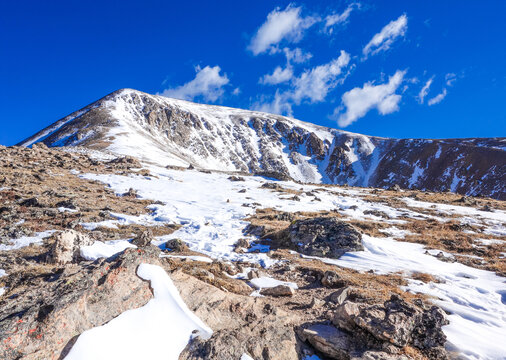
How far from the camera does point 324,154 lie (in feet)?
494

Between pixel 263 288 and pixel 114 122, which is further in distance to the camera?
pixel 114 122

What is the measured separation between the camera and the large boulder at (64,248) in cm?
853

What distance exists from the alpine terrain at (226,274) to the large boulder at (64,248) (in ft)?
0.12

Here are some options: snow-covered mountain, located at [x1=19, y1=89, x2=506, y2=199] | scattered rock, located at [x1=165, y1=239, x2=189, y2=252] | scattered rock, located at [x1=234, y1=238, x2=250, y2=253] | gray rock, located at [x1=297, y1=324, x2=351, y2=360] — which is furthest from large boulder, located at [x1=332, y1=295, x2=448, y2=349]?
snow-covered mountain, located at [x1=19, y1=89, x2=506, y2=199]

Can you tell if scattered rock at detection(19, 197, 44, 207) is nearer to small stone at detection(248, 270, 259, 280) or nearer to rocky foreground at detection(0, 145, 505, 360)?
rocky foreground at detection(0, 145, 505, 360)

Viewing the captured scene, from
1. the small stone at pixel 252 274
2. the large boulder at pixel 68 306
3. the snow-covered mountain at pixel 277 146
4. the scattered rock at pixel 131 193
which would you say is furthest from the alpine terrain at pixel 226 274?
the snow-covered mountain at pixel 277 146

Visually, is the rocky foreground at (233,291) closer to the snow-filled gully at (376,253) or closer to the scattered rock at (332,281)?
the scattered rock at (332,281)

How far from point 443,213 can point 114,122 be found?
100 metres

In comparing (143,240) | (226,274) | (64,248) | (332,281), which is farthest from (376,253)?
(64,248)

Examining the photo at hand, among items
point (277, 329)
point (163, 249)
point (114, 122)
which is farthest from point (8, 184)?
point (114, 122)

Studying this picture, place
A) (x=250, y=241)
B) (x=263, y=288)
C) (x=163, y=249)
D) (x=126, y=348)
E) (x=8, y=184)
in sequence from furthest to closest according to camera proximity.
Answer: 1. (x=8, y=184)
2. (x=250, y=241)
3. (x=163, y=249)
4. (x=263, y=288)
5. (x=126, y=348)

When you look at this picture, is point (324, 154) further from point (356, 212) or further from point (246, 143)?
point (356, 212)

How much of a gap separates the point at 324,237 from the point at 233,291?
7.95m

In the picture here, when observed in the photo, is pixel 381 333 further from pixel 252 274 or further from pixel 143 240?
pixel 143 240
